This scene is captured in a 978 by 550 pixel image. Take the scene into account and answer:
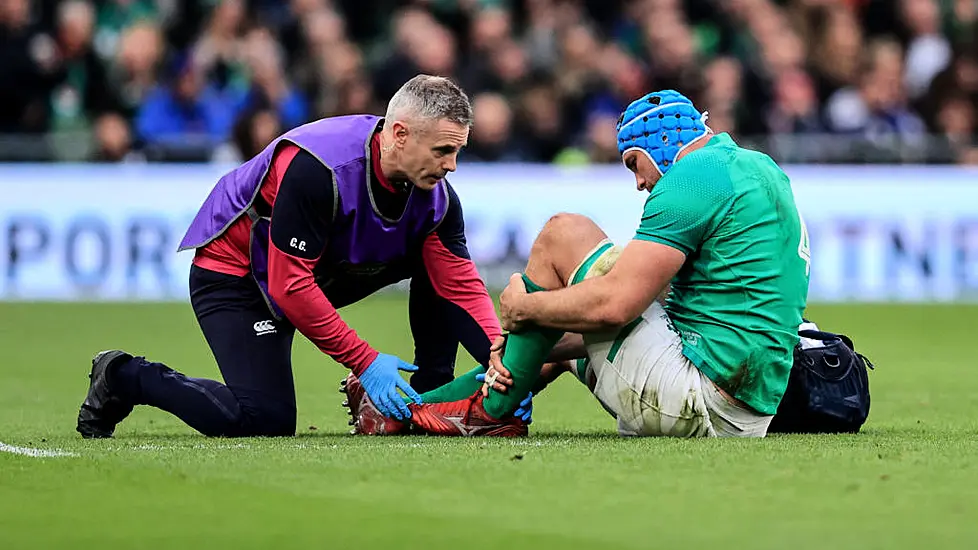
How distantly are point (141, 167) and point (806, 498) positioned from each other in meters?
13.4

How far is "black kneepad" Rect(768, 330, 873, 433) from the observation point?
754 cm

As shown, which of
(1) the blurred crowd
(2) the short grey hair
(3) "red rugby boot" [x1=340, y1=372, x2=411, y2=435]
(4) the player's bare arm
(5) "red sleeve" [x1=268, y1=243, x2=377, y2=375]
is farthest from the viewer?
(1) the blurred crowd

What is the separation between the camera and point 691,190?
6.91 m

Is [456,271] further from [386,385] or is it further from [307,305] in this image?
[307,305]

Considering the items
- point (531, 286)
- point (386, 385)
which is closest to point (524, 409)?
point (386, 385)

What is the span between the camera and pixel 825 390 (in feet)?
24.8

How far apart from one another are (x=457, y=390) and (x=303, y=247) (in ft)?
3.22

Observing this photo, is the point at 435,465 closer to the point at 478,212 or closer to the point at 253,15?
the point at 478,212

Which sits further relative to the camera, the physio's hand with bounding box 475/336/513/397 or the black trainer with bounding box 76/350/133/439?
the black trainer with bounding box 76/350/133/439

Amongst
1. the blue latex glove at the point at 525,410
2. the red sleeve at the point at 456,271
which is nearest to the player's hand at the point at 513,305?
the blue latex glove at the point at 525,410

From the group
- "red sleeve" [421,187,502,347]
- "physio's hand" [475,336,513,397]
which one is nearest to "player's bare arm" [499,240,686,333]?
"physio's hand" [475,336,513,397]

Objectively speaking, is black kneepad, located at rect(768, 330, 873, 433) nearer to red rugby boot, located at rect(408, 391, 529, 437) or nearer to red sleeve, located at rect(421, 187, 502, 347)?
red rugby boot, located at rect(408, 391, 529, 437)

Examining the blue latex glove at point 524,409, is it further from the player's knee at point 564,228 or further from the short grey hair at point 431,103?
the short grey hair at point 431,103

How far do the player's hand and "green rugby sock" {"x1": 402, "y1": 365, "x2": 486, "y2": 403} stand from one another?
0.77m
